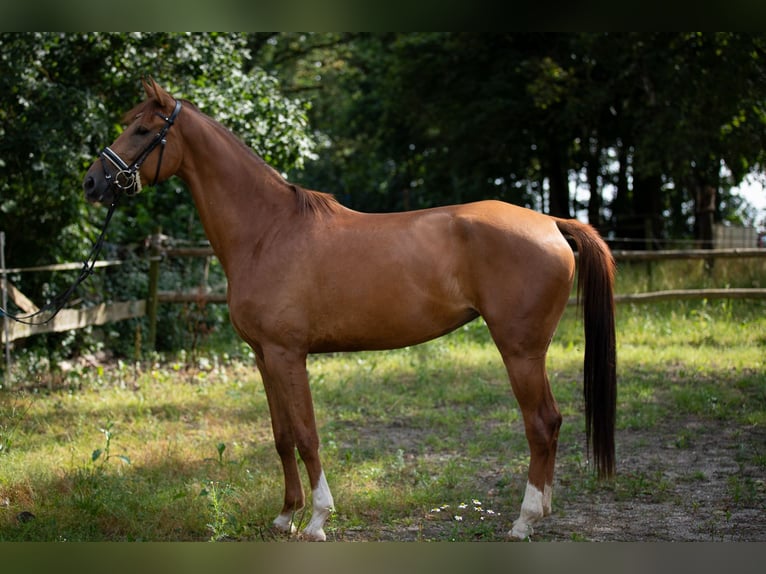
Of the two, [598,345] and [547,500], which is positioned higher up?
[598,345]

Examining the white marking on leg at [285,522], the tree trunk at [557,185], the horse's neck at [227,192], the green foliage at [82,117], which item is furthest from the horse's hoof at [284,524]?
the tree trunk at [557,185]

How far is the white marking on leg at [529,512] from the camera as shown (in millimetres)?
3842

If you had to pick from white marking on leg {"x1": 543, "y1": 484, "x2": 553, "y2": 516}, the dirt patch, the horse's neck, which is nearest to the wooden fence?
the horse's neck

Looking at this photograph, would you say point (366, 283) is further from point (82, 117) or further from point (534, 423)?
point (82, 117)

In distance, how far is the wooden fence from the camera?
695 cm

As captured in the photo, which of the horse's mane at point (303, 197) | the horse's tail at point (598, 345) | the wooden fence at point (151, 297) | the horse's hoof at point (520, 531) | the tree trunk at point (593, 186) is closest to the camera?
the horse's hoof at point (520, 531)

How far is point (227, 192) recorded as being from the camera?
4.13 meters

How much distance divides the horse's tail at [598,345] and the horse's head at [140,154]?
2.37 metres

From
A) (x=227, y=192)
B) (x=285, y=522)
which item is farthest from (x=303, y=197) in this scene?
(x=285, y=522)

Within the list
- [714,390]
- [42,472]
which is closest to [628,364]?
[714,390]

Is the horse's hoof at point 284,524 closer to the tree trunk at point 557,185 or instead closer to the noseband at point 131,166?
the noseband at point 131,166

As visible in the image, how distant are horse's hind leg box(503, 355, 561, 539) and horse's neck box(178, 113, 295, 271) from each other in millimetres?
1626

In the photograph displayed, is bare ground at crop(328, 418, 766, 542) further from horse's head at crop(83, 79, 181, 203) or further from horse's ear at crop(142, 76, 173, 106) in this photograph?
horse's ear at crop(142, 76, 173, 106)

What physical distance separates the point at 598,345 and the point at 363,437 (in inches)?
94.5
